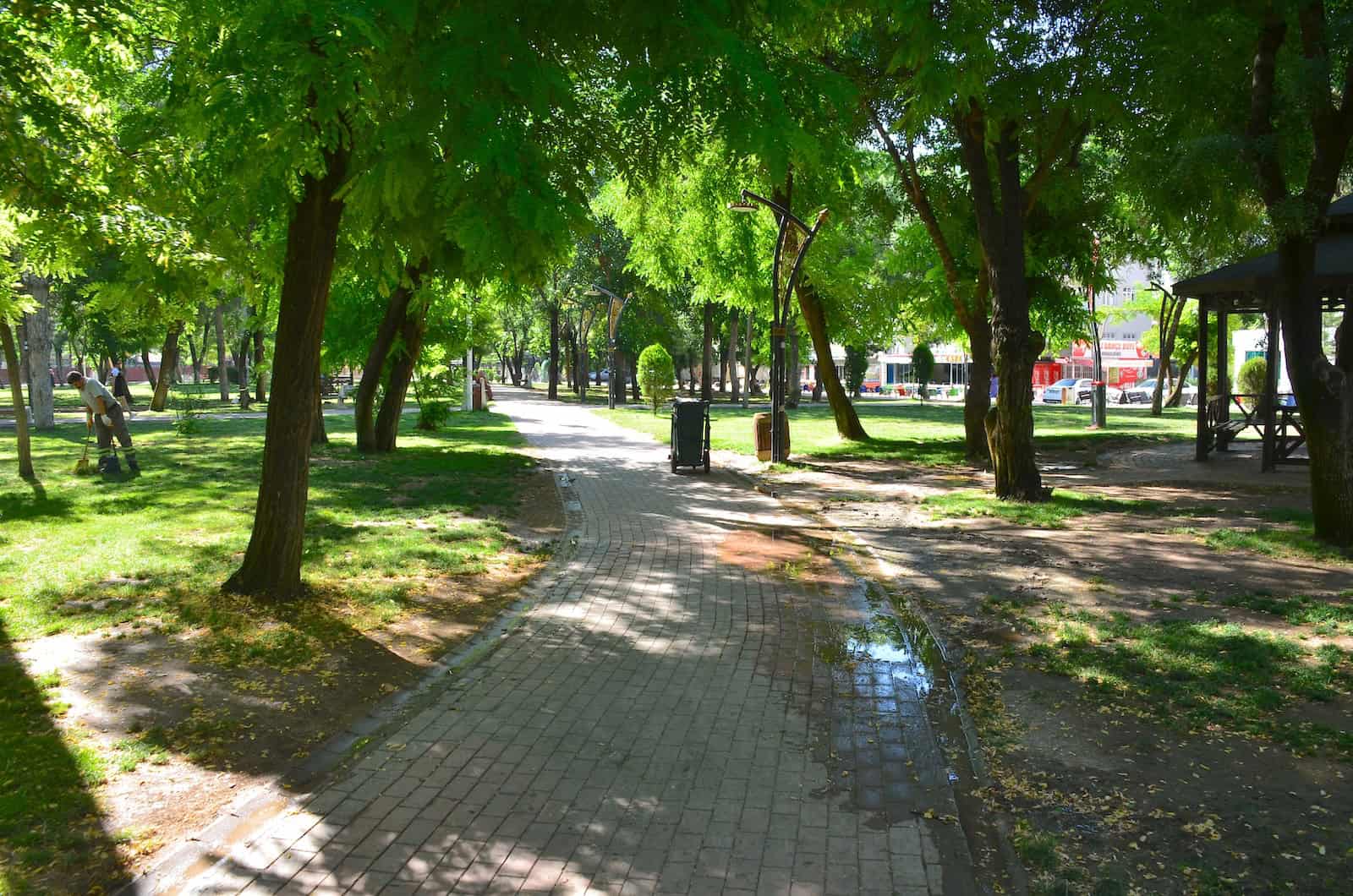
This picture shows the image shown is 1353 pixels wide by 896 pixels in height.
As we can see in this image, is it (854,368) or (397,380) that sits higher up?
(854,368)

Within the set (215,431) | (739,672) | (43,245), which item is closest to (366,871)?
(739,672)

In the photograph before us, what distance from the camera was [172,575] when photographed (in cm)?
837

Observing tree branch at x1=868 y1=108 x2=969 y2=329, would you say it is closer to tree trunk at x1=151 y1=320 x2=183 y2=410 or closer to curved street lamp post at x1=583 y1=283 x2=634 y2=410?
curved street lamp post at x1=583 y1=283 x2=634 y2=410

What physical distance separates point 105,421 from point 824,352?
1551 cm

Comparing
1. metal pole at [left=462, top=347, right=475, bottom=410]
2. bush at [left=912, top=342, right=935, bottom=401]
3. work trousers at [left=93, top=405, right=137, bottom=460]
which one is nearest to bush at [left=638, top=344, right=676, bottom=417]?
metal pole at [left=462, top=347, right=475, bottom=410]

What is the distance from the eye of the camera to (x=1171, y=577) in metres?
8.69

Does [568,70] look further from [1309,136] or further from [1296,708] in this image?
[1309,136]

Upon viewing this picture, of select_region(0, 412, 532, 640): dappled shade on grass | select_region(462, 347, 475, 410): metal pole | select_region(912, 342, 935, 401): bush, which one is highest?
select_region(912, 342, 935, 401): bush

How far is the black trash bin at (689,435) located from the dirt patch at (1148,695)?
6.07 metres

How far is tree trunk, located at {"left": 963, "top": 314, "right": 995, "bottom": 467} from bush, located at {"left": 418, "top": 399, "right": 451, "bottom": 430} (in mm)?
14384

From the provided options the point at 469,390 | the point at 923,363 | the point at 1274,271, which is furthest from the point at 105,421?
the point at 923,363

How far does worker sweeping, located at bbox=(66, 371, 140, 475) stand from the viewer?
15297 mm

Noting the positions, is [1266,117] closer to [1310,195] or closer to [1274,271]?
[1310,195]

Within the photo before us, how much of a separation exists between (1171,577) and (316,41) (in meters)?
7.73
